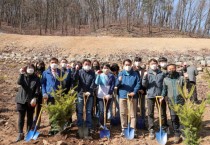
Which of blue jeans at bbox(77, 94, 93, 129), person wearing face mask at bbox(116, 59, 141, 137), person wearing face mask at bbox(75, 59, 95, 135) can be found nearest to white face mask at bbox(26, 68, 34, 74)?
person wearing face mask at bbox(75, 59, 95, 135)

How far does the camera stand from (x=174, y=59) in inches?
795

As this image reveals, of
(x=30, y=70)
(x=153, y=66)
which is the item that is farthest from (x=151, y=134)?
(x=30, y=70)

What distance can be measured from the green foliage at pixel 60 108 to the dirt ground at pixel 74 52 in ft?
1.20

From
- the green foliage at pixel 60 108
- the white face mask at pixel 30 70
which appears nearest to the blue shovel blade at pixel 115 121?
the green foliage at pixel 60 108

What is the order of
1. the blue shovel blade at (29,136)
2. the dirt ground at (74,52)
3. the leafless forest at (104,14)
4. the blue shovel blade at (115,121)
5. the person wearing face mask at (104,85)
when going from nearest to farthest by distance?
the blue shovel blade at (29,136)
the dirt ground at (74,52)
the person wearing face mask at (104,85)
the blue shovel blade at (115,121)
the leafless forest at (104,14)

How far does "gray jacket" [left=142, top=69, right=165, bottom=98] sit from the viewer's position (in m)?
6.69

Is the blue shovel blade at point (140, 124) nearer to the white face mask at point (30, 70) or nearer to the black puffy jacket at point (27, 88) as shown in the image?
the black puffy jacket at point (27, 88)

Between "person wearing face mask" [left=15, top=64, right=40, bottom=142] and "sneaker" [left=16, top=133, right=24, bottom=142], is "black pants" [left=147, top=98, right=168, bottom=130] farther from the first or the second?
"sneaker" [left=16, top=133, right=24, bottom=142]

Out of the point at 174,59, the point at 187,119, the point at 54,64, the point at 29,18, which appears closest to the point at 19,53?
the point at 174,59

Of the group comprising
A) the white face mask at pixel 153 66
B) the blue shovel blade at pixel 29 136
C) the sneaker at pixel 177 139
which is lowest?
the sneaker at pixel 177 139

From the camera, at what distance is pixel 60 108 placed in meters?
5.98

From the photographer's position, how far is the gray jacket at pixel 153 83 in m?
6.69

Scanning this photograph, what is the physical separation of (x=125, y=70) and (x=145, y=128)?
1909 mm

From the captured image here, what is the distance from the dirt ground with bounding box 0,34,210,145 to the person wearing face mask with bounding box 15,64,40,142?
0.61 meters
